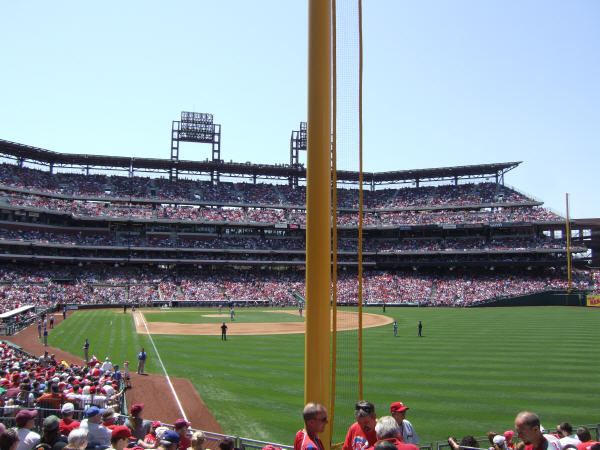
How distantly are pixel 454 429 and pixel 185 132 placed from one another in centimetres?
6994

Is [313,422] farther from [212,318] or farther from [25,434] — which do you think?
[212,318]

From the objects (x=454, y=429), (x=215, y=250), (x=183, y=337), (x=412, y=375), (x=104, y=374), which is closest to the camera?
(x=454, y=429)

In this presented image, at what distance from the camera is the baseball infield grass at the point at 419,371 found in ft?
43.7

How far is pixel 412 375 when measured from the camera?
19031 millimetres

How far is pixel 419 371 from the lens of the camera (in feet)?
64.9

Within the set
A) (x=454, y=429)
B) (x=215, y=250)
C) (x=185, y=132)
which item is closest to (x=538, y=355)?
(x=454, y=429)

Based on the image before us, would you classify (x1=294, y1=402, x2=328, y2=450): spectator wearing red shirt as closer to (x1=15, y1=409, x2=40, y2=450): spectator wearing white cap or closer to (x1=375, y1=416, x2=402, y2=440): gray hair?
(x1=375, y1=416, x2=402, y2=440): gray hair

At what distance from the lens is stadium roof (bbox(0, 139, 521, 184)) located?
216ft

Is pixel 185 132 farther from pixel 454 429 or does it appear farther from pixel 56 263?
pixel 454 429

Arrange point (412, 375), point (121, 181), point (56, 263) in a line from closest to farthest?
1. point (412, 375)
2. point (56, 263)
3. point (121, 181)

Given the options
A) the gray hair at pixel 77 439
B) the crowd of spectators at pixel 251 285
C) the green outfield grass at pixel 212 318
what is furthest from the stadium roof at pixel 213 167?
the gray hair at pixel 77 439

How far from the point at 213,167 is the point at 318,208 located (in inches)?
2853

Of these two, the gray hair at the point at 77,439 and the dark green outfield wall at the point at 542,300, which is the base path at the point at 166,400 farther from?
the dark green outfield wall at the point at 542,300

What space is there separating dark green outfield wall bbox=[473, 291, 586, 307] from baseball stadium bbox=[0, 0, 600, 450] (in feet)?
0.72
